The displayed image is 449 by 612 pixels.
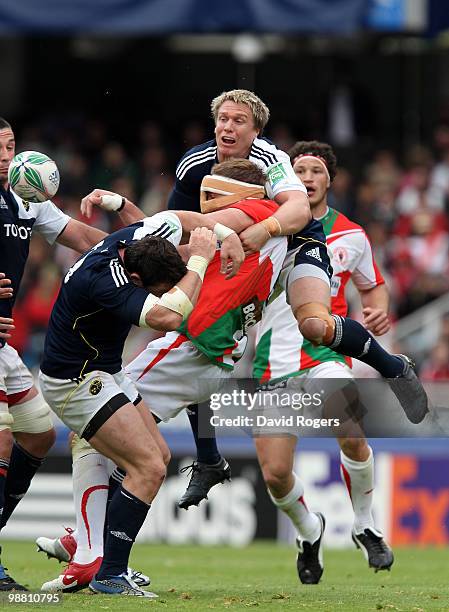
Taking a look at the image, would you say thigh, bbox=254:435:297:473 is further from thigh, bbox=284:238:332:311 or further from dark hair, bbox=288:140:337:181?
dark hair, bbox=288:140:337:181

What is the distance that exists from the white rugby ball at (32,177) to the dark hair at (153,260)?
1063mm

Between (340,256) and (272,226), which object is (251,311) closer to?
(272,226)

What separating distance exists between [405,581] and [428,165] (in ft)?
31.3

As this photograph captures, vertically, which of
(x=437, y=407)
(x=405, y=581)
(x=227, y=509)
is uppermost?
(x=437, y=407)

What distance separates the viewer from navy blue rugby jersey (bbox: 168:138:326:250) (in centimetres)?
937

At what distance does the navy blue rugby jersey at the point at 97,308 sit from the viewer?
8.19m

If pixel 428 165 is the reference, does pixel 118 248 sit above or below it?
above

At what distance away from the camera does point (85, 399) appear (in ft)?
28.0

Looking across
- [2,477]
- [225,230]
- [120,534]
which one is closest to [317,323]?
[225,230]

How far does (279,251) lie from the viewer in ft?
30.6

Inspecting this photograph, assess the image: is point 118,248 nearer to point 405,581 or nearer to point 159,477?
point 159,477

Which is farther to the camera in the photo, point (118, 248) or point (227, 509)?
point (227, 509)

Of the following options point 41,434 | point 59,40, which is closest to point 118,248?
point 41,434

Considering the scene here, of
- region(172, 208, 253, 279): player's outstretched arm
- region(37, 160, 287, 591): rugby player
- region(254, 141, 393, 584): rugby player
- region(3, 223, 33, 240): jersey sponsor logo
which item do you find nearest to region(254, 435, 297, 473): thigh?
region(254, 141, 393, 584): rugby player
